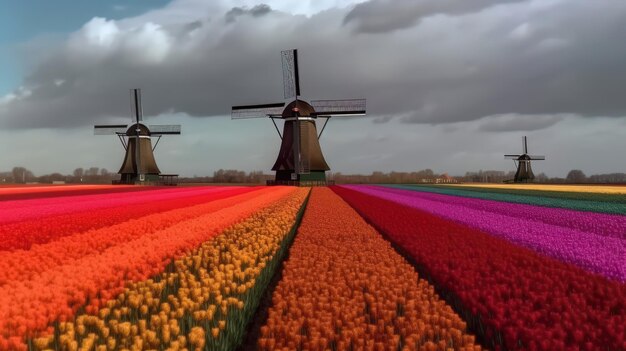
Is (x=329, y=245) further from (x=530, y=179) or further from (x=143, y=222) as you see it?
(x=530, y=179)

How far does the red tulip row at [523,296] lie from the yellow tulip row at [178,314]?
237 centimetres

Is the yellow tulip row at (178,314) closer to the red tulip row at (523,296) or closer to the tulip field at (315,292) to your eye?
the tulip field at (315,292)

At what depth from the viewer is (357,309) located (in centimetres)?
517

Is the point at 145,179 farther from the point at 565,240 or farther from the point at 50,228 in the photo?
the point at 565,240

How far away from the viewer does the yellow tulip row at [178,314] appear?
4352 mm

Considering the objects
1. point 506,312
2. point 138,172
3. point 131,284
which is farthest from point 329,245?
point 138,172

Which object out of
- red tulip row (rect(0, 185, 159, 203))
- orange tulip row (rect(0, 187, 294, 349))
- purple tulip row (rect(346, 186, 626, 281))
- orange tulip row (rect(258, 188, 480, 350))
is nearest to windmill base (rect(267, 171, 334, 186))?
red tulip row (rect(0, 185, 159, 203))

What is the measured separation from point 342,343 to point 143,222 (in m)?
10.1

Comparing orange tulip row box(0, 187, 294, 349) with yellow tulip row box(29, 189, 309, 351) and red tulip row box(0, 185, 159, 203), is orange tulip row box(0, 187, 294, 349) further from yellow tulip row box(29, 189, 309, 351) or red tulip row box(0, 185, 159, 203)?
red tulip row box(0, 185, 159, 203)

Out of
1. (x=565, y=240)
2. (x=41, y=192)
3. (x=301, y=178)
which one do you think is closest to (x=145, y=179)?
(x=301, y=178)

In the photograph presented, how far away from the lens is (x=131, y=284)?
21.2 feet

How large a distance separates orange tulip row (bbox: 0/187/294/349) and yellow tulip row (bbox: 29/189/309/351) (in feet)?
0.53

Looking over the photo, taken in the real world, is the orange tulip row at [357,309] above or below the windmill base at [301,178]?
below

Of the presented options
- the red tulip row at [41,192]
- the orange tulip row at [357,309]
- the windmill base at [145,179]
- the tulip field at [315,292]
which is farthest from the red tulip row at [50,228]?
the windmill base at [145,179]
